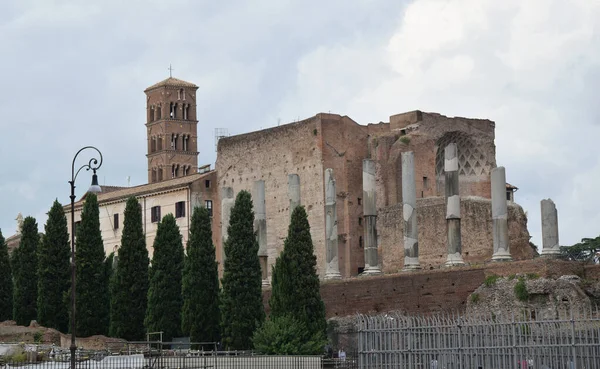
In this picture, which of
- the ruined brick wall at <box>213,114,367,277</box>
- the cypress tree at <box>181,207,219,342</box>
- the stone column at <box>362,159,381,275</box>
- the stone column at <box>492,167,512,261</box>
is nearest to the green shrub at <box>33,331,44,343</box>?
the cypress tree at <box>181,207,219,342</box>

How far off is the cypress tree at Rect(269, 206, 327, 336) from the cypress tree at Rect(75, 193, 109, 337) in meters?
8.66

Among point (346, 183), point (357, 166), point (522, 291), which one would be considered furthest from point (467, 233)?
point (522, 291)

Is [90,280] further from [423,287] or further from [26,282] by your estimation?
[423,287]

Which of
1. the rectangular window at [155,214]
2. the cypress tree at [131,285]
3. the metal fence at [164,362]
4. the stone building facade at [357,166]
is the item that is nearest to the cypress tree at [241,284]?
the metal fence at [164,362]

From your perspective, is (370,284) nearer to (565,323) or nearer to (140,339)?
(140,339)

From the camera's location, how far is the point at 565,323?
2655 centimetres

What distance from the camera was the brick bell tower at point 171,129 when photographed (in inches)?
3130

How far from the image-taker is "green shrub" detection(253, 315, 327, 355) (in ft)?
120

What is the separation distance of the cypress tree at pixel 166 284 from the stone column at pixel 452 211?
9.61 m

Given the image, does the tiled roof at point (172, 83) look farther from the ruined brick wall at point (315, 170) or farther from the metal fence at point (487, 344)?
the metal fence at point (487, 344)

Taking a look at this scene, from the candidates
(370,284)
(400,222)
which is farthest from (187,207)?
(370,284)

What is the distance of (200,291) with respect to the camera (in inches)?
Result: 1663

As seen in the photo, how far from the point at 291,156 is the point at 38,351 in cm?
1980

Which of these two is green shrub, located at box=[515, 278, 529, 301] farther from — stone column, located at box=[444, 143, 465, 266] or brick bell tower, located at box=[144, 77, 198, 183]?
brick bell tower, located at box=[144, 77, 198, 183]
